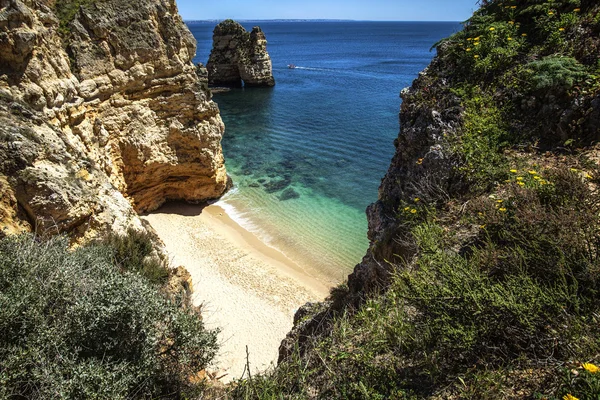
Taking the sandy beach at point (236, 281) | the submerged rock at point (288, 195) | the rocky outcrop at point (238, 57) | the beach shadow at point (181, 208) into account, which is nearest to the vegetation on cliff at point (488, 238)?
the sandy beach at point (236, 281)

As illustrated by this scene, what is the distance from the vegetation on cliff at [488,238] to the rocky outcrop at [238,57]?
4734 cm

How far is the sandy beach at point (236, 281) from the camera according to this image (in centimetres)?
1195

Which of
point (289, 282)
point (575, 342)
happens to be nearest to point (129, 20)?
point (289, 282)

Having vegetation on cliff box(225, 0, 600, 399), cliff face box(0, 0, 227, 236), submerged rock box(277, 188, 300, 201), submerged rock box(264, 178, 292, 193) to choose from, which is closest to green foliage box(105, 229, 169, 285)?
cliff face box(0, 0, 227, 236)

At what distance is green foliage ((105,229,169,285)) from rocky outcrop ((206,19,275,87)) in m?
48.1

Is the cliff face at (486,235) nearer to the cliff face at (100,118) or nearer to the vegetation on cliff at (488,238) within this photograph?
the vegetation on cliff at (488,238)

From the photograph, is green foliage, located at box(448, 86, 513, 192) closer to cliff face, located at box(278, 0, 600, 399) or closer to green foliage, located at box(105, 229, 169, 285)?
cliff face, located at box(278, 0, 600, 399)

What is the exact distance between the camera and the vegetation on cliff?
12.2 ft

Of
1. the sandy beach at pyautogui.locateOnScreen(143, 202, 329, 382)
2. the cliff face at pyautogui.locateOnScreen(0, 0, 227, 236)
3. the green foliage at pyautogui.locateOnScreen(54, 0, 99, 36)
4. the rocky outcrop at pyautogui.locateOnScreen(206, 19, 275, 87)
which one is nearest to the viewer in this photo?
the cliff face at pyautogui.locateOnScreen(0, 0, 227, 236)

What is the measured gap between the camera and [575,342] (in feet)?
11.1

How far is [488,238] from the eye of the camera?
4.77 meters

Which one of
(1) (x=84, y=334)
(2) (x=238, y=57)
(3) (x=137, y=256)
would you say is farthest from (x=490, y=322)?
(2) (x=238, y=57)

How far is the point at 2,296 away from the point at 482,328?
6.37 meters

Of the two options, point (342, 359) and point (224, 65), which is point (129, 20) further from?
point (224, 65)
